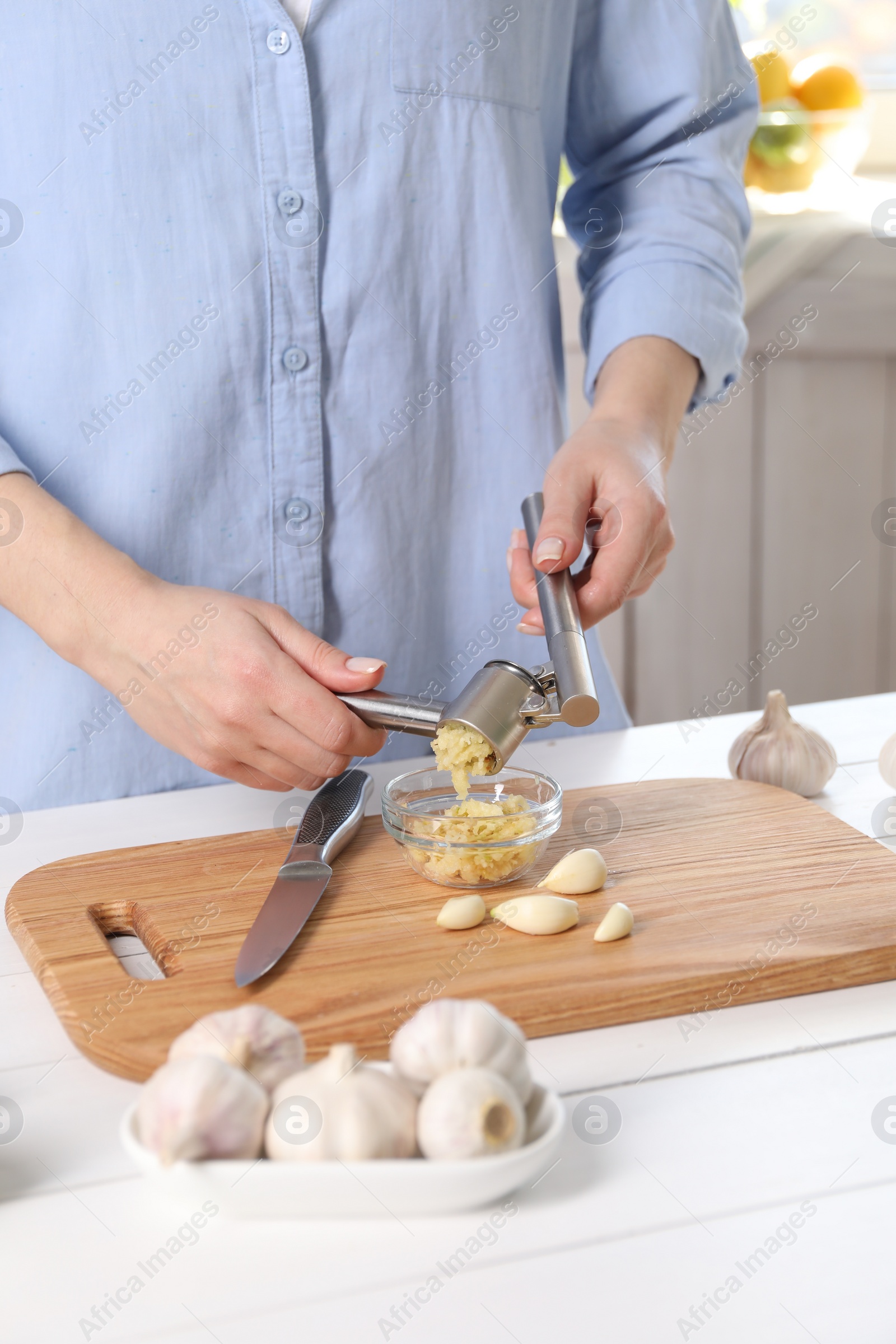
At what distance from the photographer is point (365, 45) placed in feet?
3.73

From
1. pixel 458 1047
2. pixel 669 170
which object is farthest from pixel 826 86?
pixel 458 1047

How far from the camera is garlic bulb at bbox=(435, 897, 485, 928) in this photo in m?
0.83

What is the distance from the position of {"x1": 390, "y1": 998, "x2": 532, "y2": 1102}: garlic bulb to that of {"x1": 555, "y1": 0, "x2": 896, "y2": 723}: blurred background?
6.60 ft

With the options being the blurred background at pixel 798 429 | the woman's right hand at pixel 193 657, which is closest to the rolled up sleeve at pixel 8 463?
the woman's right hand at pixel 193 657

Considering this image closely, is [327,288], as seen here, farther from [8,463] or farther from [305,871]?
[305,871]

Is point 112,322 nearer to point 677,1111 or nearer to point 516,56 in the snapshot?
point 516,56

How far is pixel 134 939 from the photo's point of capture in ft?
2.99

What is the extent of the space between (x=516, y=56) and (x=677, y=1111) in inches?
39.9

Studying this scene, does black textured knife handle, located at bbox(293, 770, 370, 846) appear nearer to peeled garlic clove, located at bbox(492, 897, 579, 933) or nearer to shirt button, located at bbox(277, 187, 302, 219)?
peeled garlic clove, located at bbox(492, 897, 579, 933)

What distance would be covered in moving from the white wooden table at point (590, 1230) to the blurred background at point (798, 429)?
1.92m

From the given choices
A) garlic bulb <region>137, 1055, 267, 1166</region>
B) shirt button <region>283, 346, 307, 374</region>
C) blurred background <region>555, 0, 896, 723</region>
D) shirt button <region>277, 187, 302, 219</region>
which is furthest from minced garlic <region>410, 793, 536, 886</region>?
blurred background <region>555, 0, 896, 723</region>

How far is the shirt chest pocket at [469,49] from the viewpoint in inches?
45.3

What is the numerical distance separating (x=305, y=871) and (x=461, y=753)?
14cm

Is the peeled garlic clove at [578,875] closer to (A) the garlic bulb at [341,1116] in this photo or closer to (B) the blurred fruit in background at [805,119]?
(A) the garlic bulb at [341,1116]
